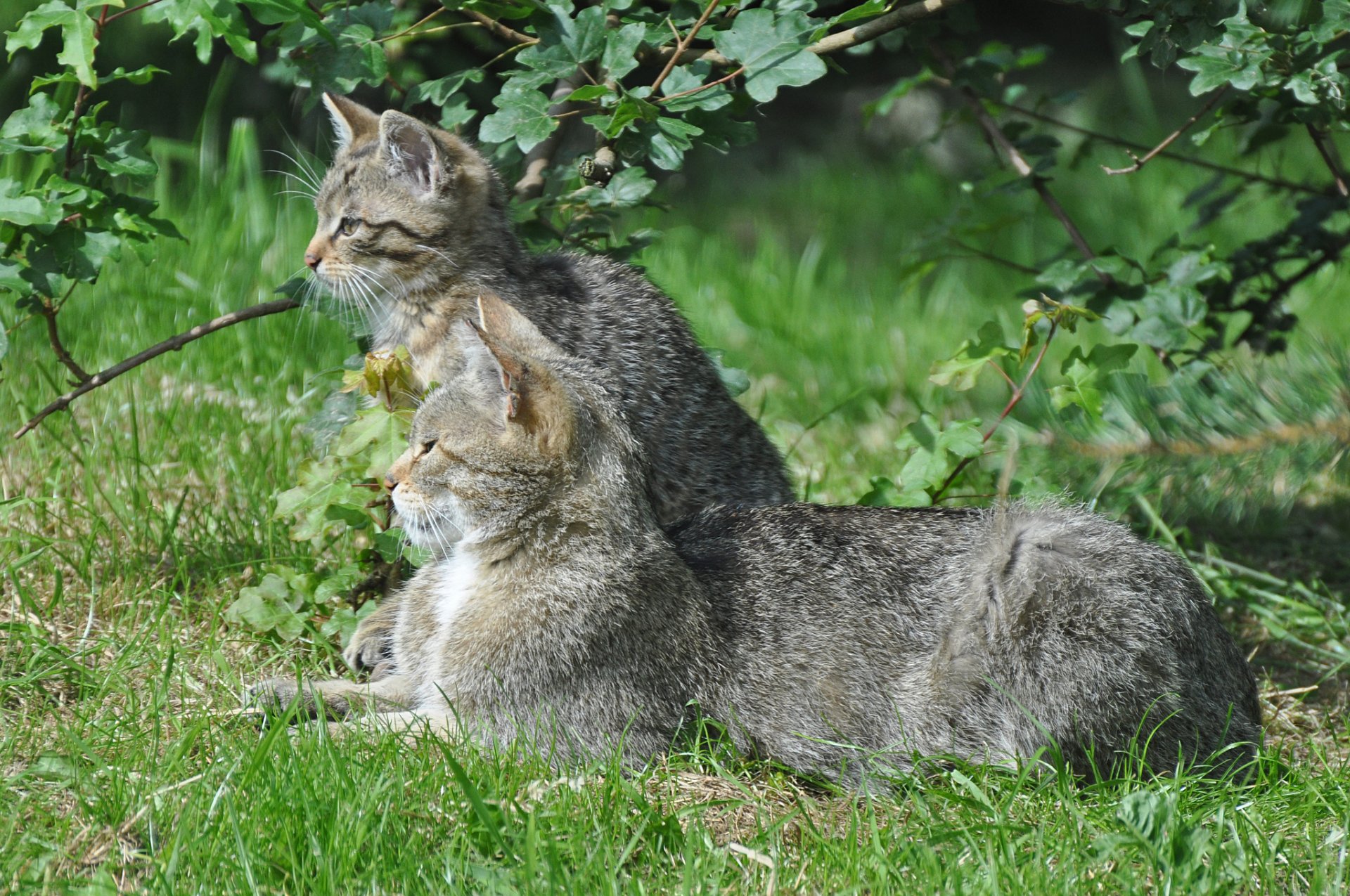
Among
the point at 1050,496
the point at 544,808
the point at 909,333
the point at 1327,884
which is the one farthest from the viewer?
the point at 909,333

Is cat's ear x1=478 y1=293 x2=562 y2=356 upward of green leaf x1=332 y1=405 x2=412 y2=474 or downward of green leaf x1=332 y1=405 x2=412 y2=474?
upward

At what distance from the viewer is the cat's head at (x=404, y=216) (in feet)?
12.6

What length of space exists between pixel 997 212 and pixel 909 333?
1758mm

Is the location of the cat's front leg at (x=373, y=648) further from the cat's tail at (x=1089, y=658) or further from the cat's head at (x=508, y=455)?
the cat's tail at (x=1089, y=658)

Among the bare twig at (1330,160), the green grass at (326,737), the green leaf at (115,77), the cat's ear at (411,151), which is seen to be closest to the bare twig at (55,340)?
the green grass at (326,737)

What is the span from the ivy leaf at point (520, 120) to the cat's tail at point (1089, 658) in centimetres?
140

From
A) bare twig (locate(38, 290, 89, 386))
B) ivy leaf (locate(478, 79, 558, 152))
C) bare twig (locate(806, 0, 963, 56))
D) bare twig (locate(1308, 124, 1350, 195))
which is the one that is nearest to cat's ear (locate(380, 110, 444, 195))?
ivy leaf (locate(478, 79, 558, 152))

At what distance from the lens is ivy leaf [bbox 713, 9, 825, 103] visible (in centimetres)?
300

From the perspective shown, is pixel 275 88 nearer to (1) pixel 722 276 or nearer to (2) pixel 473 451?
(1) pixel 722 276

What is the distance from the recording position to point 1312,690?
3.67m

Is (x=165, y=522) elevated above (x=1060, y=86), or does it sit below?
above

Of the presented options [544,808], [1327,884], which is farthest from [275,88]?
[1327,884]

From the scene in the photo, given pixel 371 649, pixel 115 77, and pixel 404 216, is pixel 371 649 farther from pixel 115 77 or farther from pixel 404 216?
pixel 115 77

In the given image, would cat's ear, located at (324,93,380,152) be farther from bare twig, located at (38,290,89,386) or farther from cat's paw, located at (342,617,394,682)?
cat's paw, located at (342,617,394,682)
